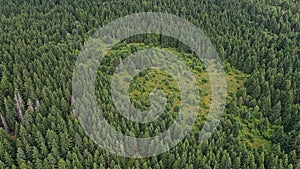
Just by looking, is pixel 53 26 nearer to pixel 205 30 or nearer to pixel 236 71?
pixel 205 30

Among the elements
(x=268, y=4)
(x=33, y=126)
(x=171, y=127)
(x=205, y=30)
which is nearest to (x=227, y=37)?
(x=205, y=30)

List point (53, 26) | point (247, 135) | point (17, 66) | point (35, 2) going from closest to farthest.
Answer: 1. point (247, 135)
2. point (17, 66)
3. point (53, 26)
4. point (35, 2)

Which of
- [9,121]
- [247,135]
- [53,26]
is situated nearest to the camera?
[9,121]

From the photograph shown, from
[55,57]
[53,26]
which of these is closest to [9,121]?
[55,57]

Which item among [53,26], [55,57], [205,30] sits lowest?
[55,57]

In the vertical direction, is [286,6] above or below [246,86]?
above

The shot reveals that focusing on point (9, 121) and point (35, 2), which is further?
point (35, 2)
